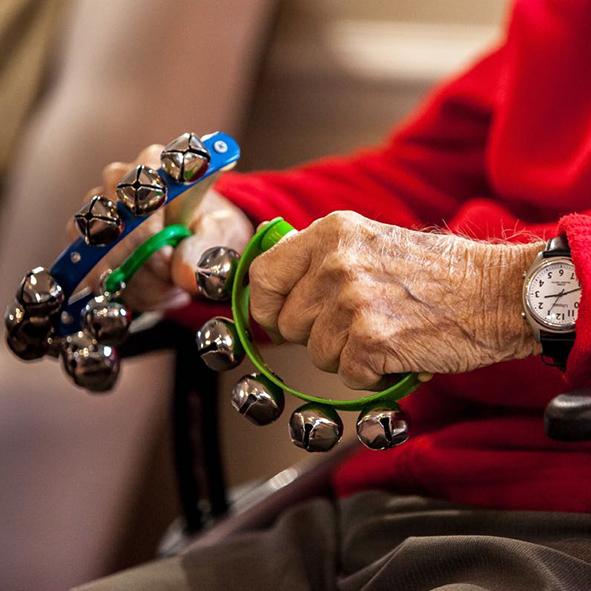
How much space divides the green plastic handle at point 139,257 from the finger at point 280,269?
0.39 ft

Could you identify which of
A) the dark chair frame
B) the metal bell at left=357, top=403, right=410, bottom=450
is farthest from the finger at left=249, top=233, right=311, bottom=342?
the dark chair frame

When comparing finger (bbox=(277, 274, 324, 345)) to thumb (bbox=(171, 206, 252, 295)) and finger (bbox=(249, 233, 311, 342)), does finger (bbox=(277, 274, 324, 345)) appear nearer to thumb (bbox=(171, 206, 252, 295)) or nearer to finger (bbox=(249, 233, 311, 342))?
finger (bbox=(249, 233, 311, 342))

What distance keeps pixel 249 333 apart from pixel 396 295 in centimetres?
11

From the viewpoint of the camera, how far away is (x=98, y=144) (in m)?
1.44

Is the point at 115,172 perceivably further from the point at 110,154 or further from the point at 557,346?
the point at 110,154

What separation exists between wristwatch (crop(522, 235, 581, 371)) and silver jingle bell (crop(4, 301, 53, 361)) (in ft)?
1.20

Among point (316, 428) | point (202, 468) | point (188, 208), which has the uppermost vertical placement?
point (188, 208)

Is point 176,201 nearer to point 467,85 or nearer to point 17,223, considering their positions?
point 467,85

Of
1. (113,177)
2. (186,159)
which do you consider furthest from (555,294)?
(113,177)

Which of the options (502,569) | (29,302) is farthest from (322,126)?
(502,569)

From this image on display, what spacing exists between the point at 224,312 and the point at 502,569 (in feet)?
1.21

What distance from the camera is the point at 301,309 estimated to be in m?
0.59

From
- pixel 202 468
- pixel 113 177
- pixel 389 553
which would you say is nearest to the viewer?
pixel 389 553

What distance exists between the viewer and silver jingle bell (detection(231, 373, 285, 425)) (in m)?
0.59
